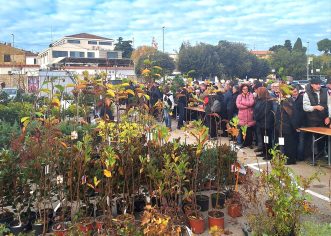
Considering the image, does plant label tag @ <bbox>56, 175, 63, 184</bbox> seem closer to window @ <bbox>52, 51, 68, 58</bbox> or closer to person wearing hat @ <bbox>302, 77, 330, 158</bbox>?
person wearing hat @ <bbox>302, 77, 330, 158</bbox>

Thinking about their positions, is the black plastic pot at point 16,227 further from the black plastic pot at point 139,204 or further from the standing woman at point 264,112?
the standing woman at point 264,112

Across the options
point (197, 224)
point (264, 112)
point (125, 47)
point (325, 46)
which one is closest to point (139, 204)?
point (197, 224)

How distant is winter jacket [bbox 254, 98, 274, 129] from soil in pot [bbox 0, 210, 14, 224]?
528cm

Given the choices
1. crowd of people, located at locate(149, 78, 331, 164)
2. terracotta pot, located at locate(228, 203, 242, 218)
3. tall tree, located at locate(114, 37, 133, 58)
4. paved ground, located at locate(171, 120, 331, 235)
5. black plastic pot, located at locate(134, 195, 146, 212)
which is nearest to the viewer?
paved ground, located at locate(171, 120, 331, 235)

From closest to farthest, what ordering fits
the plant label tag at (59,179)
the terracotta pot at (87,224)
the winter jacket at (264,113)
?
the terracotta pot at (87,224) → the plant label tag at (59,179) → the winter jacket at (264,113)

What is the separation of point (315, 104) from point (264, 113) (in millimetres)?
1057

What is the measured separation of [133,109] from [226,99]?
4.43 metres

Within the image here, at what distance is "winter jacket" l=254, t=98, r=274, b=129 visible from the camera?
758 cm

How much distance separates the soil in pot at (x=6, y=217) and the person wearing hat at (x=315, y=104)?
5591 mm

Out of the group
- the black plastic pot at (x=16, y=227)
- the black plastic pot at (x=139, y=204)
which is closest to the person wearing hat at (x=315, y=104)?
the black plastic pot at (x=139, y=204)

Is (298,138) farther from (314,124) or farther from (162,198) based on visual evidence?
(162,198)

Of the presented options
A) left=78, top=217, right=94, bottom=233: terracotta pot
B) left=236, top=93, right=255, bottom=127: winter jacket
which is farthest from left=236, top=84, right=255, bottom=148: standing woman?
left=78, top=217, right=94, bottom=233: terracotta pot

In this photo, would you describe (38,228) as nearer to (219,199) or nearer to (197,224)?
(197,224)

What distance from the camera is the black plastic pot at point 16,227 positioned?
3965 mm
